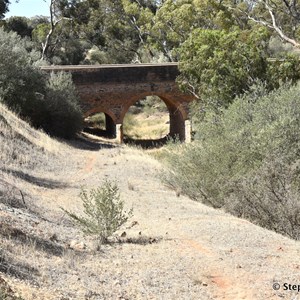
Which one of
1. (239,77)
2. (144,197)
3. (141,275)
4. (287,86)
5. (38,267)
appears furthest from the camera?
(239,77)

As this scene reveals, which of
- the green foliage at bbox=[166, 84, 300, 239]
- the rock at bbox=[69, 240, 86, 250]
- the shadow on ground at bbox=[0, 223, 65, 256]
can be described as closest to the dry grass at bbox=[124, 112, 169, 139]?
the green foliage at bbox=[166, 84, 300, 239]

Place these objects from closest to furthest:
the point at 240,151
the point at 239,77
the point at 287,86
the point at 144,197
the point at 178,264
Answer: the point at 178,264
the point at 144,197
the point at 240,151
the point at 287,86
the point at 239,77

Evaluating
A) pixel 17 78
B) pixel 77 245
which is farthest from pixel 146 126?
pixel 77 245

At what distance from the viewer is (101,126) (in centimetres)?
3309

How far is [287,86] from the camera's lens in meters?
16.1

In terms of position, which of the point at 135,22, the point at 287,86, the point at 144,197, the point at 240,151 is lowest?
the point at 144,197

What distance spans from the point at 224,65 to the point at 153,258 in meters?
14.4

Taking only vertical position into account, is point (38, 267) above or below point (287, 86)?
below

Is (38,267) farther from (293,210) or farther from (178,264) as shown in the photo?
(293,210)

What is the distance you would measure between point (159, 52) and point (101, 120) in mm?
8014

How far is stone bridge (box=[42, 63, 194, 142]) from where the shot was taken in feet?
83.7

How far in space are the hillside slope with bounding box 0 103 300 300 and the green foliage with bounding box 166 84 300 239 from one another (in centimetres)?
106

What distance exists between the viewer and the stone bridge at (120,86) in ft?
83.7

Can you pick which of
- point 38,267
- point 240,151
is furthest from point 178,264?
point 240,151
